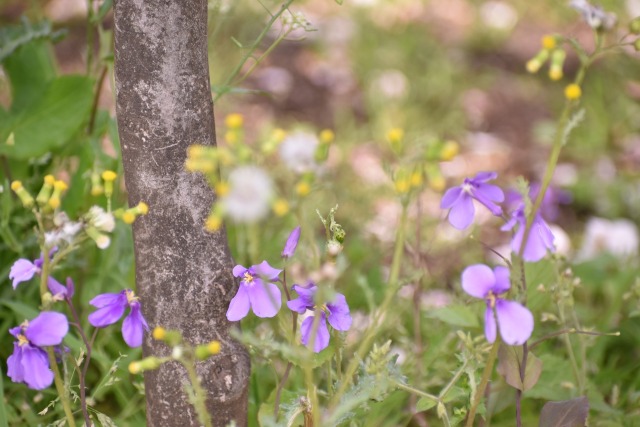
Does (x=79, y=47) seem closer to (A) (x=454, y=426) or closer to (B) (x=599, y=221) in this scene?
(B) (x=599, y=221)

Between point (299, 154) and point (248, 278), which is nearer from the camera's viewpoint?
point (299, 154)

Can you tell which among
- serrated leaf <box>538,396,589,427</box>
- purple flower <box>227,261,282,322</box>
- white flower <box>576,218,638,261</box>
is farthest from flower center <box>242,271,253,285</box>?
Result: white flower <box>576,218,638,261</box>

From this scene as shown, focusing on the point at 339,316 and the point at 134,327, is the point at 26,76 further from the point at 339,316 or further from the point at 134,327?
the point at 339,316

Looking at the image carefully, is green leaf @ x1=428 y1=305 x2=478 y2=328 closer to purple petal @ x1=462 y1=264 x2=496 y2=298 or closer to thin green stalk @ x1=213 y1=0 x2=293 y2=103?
purple petal @ x1=462 y1=264 x2=496 y2=298

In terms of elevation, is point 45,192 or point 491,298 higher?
point 45,192

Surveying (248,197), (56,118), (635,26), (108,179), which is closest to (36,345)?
(108,179)

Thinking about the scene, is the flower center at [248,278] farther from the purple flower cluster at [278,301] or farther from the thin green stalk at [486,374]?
the thin green stalk at [486,374]

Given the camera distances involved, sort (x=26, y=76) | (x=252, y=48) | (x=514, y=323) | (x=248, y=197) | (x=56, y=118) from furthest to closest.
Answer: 1. (x=26, y=76)
2. (x=56, y=118)
3. (x=252, y=48)
4. (x=514, y=323)
5. (x=248, y=197)
